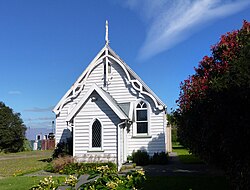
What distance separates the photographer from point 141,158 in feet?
64.3

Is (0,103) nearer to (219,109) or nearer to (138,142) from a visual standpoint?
(138,142)

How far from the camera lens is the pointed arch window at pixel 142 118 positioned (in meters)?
21.0

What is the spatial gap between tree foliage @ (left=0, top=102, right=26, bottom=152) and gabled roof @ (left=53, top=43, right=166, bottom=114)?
22.7 m

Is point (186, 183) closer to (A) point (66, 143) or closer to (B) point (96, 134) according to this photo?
(B) point (96, 134)

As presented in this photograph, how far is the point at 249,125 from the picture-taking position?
22.9 feet

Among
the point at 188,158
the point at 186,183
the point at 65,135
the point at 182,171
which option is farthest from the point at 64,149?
the point at 186,183

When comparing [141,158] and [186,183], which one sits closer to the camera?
[186,183]

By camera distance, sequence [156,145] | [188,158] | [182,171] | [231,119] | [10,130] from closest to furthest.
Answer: [231,119]
[182,171]
[156,145]
[188,158]
[10,130]

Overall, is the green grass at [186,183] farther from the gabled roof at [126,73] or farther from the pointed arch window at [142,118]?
the gabled roof at [126,73]

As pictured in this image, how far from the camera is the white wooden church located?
1756 centimetres

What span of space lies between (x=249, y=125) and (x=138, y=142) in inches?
557

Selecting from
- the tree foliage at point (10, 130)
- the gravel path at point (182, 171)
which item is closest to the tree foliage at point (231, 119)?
the gravel path at point (182, 171)

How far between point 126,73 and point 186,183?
36.3ft

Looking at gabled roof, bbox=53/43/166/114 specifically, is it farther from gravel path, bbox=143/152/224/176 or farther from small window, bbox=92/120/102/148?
gravel path, bbox=143/152/224/176
